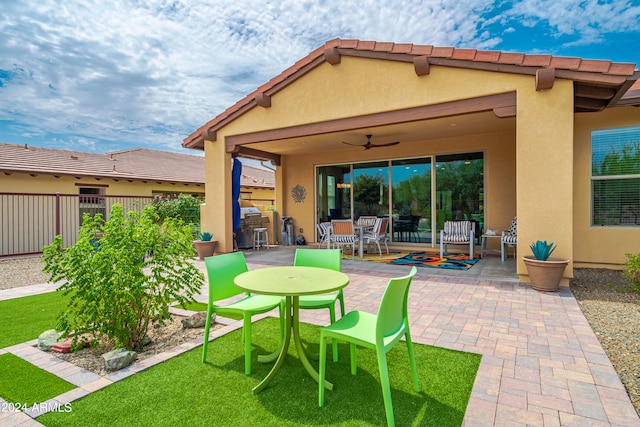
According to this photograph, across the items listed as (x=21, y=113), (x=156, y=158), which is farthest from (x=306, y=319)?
(x=21, y=113)

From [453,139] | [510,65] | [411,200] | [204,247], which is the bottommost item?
[204,247]

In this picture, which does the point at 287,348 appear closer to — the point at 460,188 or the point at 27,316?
the point at 27,316

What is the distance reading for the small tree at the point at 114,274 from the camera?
3.02 m

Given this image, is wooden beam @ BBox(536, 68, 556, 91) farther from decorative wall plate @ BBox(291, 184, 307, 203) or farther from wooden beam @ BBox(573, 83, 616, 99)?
decorative wall plate @ BBox(291, 184, 307, 203)

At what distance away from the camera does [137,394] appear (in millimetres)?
2428

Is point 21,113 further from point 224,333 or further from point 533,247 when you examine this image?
point 533,247

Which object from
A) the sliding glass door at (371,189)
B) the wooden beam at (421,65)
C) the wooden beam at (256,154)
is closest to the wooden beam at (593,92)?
the wooden beam at (421,65)

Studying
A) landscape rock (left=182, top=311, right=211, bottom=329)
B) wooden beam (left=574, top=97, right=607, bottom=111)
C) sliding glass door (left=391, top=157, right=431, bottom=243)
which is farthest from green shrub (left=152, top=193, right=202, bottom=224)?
wooden beam (left=574, top=97, right=607, bottom=111)

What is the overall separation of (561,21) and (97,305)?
484 inches

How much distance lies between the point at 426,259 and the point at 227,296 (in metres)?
5.99

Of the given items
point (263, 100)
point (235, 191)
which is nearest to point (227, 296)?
point (263, 100)

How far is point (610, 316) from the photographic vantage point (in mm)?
3961

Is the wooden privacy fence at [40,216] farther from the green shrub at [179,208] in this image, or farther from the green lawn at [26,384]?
the green lawn at [26,384]

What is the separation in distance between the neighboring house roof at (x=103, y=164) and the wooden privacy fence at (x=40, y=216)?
1.21 meters
